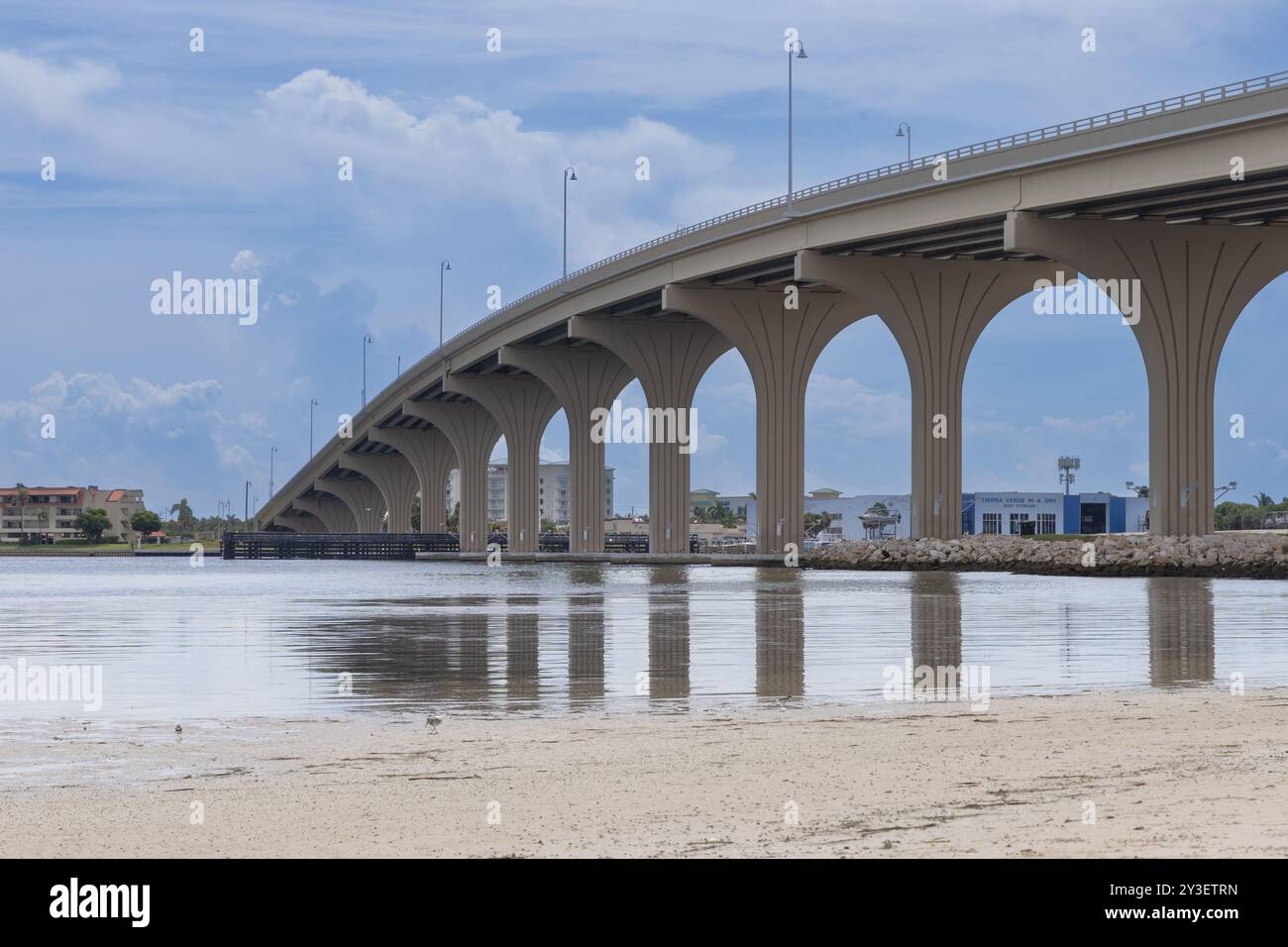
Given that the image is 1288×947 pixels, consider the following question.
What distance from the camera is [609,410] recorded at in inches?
4124

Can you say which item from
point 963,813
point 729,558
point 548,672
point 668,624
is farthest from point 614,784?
point 729,558

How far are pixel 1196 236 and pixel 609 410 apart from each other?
5416 centimetres

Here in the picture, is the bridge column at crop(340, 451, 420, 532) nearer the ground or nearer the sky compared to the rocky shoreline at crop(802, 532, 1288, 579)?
nearer the sky

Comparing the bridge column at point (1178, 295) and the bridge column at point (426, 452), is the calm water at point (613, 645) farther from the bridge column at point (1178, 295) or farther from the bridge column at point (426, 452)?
the bridge column at point (426, 452)

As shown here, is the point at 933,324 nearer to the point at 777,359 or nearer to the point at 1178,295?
the point at 1178,295

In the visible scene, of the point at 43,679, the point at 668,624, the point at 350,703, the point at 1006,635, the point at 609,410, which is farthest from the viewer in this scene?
the point at 609,410

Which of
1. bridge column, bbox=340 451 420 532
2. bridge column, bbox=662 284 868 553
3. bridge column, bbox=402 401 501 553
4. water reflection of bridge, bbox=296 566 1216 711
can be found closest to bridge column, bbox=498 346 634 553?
bridge column, bbox=662 284 868 553

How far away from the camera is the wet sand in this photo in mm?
7723

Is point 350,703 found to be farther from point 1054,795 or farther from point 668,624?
point 668,624

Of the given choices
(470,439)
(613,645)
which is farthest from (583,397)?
(613,645)

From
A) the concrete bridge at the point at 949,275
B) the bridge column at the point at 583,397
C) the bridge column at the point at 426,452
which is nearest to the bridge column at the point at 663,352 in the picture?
the concrete bridge at the point at 949,275

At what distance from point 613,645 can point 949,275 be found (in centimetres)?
4762

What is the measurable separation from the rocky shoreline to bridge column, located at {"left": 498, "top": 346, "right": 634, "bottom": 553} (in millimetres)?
35417

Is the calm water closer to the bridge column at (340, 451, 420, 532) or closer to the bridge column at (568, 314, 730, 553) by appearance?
the bridge column at (568, 314, 730, 553)
